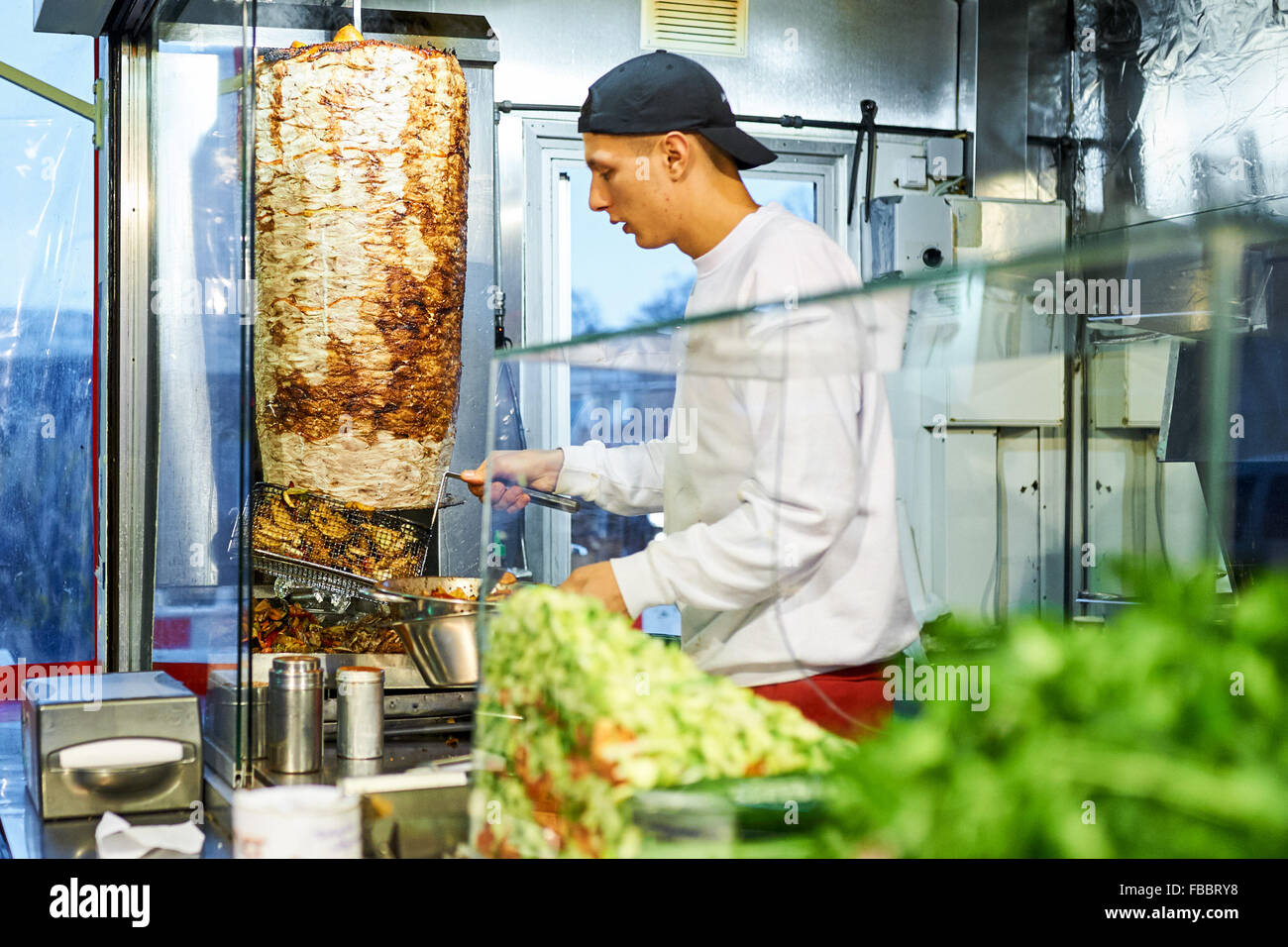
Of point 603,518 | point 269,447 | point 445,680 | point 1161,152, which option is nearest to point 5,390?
point 269,447

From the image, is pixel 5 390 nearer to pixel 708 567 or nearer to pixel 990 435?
pixel 708 567

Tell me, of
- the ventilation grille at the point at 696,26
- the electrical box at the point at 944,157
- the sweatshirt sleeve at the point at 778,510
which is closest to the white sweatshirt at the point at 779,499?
the sweatshirt sleeve at the point at 778,510

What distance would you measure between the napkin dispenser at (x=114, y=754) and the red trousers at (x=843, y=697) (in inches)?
36.0

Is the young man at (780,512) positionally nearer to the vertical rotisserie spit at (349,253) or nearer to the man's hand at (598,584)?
the man's hand at (598,584)

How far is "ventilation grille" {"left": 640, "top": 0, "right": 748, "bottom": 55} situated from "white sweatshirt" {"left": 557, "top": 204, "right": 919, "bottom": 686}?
11.8 feet

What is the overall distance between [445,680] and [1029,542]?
104 centimetres

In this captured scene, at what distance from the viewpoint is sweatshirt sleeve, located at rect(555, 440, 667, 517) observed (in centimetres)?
93

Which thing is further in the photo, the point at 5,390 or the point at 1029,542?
the point at 5,390

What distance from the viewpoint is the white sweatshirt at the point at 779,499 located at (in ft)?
2.68

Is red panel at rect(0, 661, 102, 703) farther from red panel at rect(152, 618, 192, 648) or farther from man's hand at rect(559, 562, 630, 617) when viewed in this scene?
man's hand at rect(559, 562, 630, 617)

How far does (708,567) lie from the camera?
88cm

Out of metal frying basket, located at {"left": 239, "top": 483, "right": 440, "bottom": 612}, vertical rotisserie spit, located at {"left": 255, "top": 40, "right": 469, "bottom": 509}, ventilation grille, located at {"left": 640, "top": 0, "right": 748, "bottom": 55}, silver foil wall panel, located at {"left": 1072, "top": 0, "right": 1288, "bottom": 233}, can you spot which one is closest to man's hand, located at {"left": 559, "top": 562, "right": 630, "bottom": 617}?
metal frying basket, located at {"left": 239, "top": 483, "right": 440, "bottom": 612}

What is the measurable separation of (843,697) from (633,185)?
3.15ft

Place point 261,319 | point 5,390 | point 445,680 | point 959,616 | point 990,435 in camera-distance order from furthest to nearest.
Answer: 1. point 5,390
2. point 261,319
3. point 445,680
4. point 959,616
5. point 990,435
